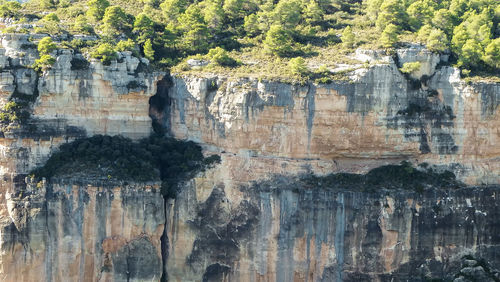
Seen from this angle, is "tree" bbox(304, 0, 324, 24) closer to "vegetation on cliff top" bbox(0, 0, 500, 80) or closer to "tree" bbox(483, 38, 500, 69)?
"vegetation on cliff top" bbox(0, 0, 500, 80)

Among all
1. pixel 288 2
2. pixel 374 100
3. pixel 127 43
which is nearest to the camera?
pixel 374 100

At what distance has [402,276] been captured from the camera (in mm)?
39719

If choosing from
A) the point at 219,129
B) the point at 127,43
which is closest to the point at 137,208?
the point at 219,129

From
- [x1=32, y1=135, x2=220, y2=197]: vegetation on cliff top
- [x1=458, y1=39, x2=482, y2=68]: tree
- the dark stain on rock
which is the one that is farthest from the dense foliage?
[x1=32, y1=135, x2=220, y2=197]: vegetation on cliff top

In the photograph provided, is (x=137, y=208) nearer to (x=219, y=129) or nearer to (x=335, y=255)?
(x=219, y=129)

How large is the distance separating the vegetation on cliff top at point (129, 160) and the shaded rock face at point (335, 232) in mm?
1524

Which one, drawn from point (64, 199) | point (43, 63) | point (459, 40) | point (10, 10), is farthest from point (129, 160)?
point (459, 40)

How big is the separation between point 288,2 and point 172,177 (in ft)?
45.1

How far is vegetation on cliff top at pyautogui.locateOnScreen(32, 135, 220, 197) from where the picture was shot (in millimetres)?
39750

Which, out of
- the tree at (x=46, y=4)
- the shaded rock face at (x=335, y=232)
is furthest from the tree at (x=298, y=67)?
the tree at (x=46, y=4)

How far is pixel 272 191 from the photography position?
40062 millimetres

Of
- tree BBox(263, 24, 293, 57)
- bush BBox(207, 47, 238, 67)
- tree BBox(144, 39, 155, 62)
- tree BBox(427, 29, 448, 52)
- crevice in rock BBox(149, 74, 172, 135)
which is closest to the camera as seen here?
tree BBox(427, 29, 448, 52)

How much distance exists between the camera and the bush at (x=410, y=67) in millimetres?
39906

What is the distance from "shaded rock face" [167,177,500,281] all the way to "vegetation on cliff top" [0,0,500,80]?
6.76m
